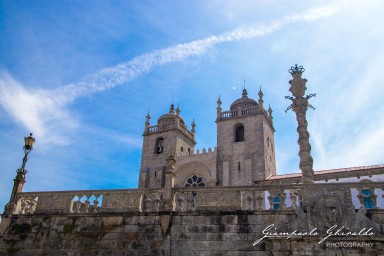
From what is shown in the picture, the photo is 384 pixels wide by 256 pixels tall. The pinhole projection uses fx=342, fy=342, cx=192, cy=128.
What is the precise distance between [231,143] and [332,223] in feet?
87.4

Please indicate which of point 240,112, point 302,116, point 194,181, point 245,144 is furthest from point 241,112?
point 302,116

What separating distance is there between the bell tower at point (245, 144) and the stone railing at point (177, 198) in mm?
20614

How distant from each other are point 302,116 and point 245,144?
2351 cm

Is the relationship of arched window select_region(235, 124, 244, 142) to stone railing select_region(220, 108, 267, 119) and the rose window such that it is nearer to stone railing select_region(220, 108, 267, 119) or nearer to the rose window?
stone railing select_region(220, 108, 267, 119)

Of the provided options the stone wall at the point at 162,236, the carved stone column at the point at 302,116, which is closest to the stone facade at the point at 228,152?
the carved stone column at the point at 302,116

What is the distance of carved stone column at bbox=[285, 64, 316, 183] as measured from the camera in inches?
434

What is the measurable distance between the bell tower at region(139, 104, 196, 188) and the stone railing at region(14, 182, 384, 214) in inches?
972

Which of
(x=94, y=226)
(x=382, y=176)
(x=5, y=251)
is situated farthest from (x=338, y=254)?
(x=382, y=176)

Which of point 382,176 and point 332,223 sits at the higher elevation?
point 382,176

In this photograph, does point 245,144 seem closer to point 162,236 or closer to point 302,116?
point 302,116

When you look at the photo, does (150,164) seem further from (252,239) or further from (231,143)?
(252,239)

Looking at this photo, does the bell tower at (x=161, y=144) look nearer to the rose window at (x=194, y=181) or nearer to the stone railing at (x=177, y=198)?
the rose window at (x=194, y=181)

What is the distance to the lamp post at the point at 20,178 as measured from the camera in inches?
477

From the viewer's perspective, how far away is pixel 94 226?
11.0 metres
